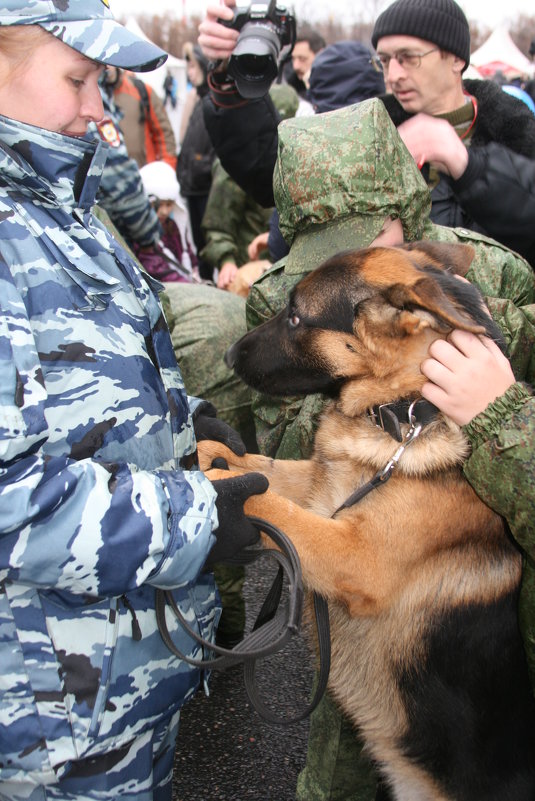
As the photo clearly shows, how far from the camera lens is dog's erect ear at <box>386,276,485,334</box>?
5.87 feet

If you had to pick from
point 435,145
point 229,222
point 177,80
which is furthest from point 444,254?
point 177,80

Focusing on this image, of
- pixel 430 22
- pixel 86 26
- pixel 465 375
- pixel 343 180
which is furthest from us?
pixel 430 22

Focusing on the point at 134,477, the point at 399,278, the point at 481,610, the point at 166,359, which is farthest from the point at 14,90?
the point at 481,610

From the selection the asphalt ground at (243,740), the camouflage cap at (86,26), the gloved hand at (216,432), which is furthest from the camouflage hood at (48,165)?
the asphalt ground at (243,740)

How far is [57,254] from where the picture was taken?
1.46m

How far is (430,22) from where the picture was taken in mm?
3184

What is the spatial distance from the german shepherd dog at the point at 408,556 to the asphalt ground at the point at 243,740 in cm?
78

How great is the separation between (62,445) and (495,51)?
1602 cm

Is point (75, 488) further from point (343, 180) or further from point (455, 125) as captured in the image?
point (455, 125)

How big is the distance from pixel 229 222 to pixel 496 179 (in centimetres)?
285

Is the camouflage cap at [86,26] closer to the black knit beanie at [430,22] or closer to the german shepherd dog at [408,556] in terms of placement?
the german shepherd dog at [408,556]

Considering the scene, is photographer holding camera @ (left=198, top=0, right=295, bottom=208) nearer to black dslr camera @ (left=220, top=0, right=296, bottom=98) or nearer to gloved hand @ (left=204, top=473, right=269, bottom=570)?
black dslr camera @ (left=220, top=0, right=296, bottom=98)

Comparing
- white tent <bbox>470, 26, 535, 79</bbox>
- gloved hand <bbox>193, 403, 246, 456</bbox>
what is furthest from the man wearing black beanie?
white tent <bbox>470, 26, 535, 79</bbox>

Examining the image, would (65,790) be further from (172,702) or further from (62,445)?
(62,445)
